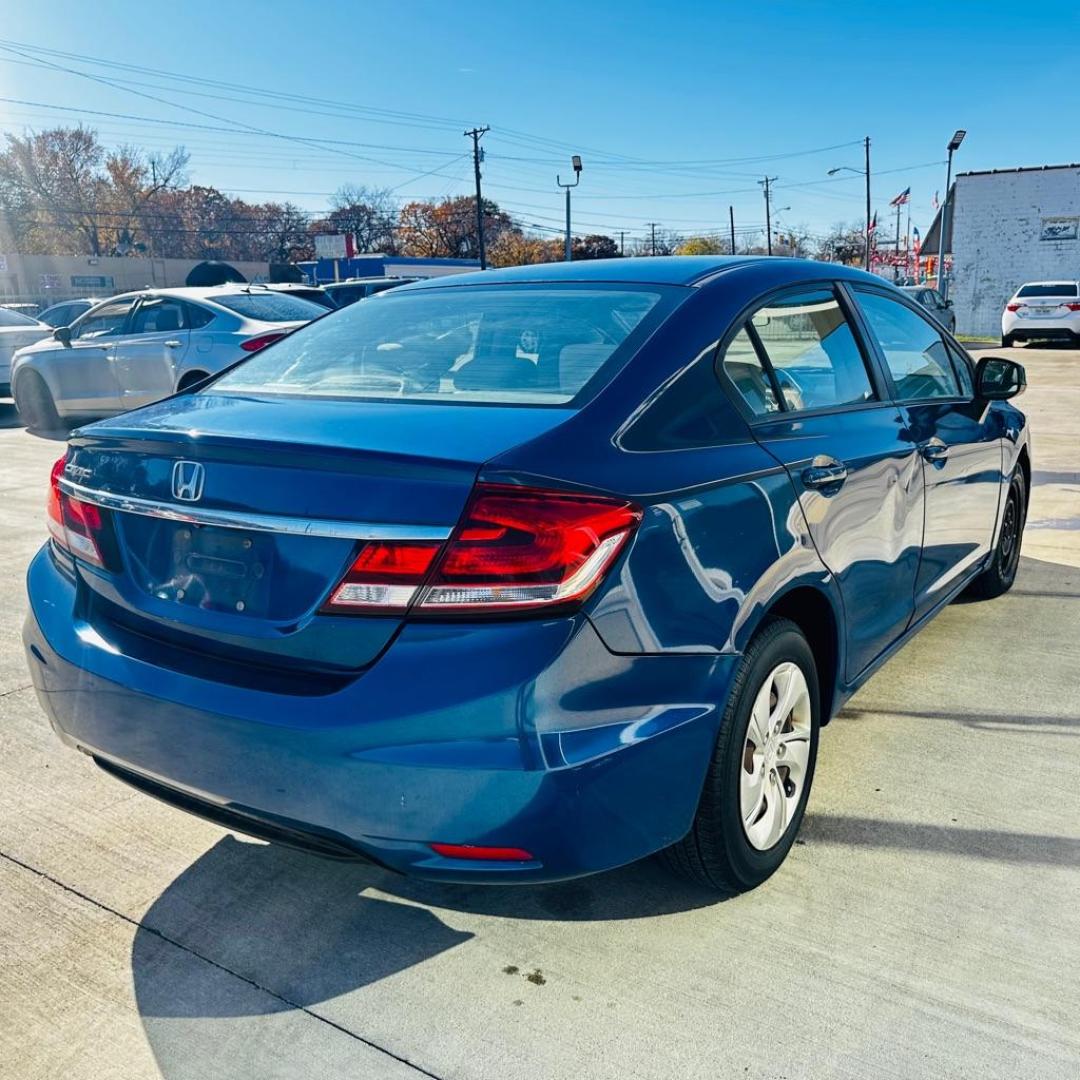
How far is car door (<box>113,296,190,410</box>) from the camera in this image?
10.3 metres

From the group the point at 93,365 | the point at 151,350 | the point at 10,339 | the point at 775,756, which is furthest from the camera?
the point at 10,339

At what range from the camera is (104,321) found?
11297mm

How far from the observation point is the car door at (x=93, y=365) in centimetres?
1090

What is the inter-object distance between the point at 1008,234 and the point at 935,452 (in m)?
35.8

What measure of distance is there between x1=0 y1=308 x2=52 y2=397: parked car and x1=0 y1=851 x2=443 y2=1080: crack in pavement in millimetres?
11774

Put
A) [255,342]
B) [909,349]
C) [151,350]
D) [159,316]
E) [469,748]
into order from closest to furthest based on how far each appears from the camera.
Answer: [469,748] → [909,349] → [255,342] → [151,350] → [159,316]

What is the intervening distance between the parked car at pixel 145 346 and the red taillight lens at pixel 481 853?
819 cm

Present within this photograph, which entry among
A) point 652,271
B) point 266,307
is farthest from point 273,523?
point 266,307

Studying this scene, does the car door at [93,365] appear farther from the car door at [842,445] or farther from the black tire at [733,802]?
the black tire at [733,802]

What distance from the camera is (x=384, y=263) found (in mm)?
58125

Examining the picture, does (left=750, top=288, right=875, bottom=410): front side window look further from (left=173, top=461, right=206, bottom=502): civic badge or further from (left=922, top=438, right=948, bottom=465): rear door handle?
(left=173, top=461, right=206, bottom=502): civic badge

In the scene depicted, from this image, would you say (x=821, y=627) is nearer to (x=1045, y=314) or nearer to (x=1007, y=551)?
(x=1007, y=551)

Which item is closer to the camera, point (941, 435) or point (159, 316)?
point (941, 435)

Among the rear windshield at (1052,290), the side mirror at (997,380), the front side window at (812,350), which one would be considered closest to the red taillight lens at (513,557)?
the front side window at (812,350)
